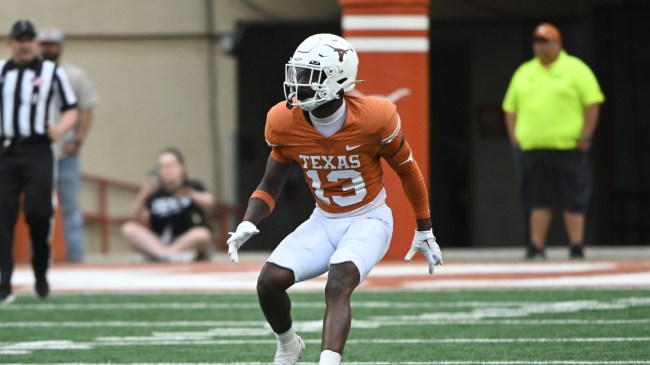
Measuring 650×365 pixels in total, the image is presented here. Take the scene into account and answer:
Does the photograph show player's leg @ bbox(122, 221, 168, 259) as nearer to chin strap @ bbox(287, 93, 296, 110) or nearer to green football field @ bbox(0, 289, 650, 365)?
green football field @ bbox(0, 289, 650, 365)

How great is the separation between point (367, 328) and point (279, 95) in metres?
8.09

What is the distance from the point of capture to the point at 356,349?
7.90m

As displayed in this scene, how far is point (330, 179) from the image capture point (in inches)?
267

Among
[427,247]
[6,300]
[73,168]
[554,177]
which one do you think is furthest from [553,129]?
[427,247]

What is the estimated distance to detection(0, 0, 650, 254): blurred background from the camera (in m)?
16.6

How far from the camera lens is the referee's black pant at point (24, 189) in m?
10.1

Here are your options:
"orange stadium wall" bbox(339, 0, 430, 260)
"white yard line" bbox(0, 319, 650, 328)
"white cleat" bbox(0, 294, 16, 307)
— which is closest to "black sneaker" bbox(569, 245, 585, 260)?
"orange stadium wall" bbox(339, 0, 430, 260)

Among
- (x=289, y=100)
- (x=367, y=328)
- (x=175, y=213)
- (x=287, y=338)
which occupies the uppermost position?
(x=289, y=100)

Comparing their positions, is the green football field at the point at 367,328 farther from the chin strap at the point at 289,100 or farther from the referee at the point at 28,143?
the chin strap at the point at 289,100

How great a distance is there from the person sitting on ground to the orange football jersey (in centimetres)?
671

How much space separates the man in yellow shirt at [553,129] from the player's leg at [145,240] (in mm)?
3139

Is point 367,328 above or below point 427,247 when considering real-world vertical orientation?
below

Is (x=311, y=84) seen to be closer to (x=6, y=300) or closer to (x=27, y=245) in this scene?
(x=6, y=300)

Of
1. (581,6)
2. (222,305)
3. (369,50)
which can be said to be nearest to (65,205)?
(369,50)
